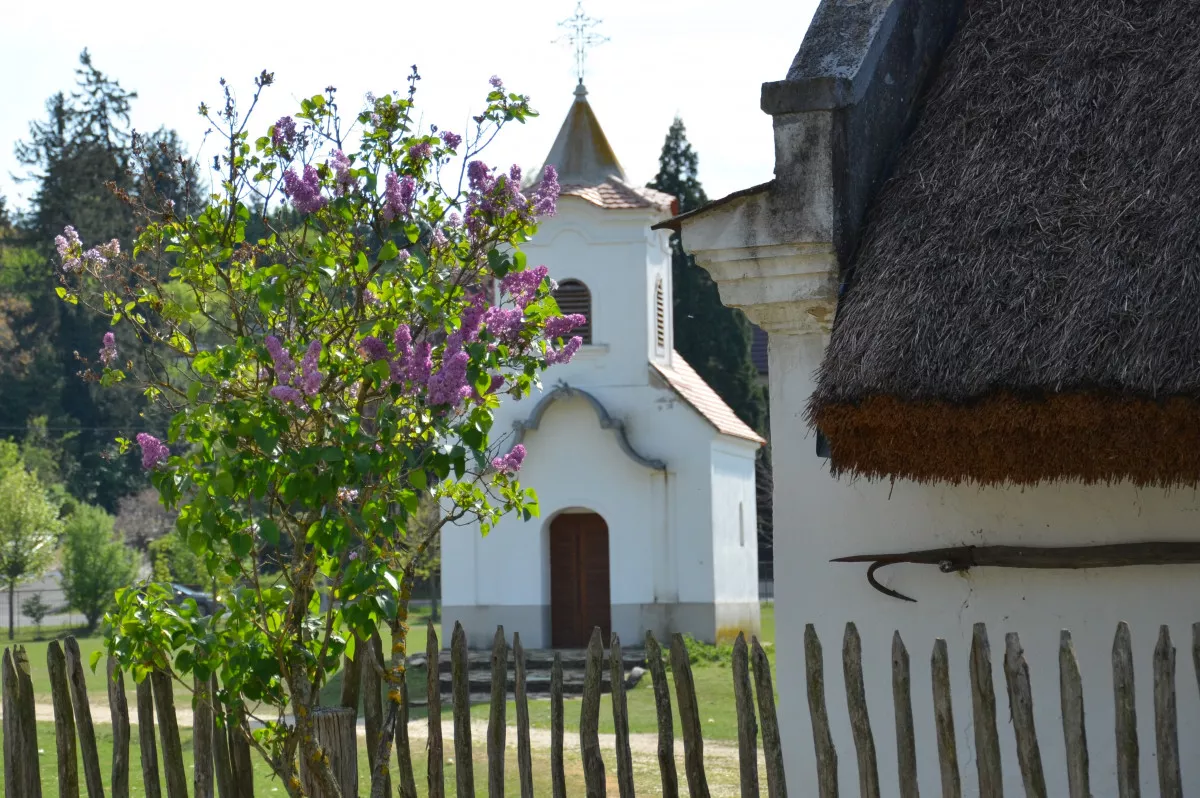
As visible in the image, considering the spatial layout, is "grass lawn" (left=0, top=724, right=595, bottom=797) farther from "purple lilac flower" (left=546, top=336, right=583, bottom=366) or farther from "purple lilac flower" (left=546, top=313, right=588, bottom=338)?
"purple lilac flower" (left=546, top=313, right=588, bottom=338)

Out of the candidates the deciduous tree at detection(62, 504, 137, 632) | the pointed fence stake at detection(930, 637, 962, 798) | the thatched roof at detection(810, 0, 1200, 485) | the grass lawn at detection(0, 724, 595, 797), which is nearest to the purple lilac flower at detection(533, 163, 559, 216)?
the thatched roof at detection(810, 0, 1200, 485)

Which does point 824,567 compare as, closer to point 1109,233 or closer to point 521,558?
point 1109,233

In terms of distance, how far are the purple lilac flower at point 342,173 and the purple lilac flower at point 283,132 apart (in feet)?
0.58

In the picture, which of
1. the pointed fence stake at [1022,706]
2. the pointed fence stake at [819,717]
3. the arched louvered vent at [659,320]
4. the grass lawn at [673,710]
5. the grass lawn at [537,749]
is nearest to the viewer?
the pointed fence stake at [1022,706]

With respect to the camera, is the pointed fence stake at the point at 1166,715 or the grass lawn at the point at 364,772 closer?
the pointed fence stake at the point at 1166,715

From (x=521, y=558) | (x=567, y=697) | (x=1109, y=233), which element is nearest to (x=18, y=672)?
(x=1109, y=233)

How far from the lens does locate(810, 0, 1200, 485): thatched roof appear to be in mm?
5555

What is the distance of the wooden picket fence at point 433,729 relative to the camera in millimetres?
5523

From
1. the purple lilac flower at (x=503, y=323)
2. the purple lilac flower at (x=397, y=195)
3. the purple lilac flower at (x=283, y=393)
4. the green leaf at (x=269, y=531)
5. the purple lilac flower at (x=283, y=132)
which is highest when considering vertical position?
the purple lilac flower at (x=283, y=132)

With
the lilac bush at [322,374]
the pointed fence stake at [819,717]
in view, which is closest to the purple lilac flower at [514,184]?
the lilac bush at [322,374]

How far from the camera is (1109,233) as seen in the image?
5957mm

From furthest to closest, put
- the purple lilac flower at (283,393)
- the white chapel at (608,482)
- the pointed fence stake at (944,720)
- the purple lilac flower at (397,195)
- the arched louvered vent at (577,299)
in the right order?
the arched louvered vent at (577,299)
the white chapel at (608,482)
the purple lilac flower at (397,195)
the pointed fence stake at (944,720)
the purple lilac flower at (283,393)

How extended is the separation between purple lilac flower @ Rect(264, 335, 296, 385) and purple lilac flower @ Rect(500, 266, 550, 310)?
88 cm

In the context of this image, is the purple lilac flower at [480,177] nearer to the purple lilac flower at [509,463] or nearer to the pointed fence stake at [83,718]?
the purple lilac flower at [509,463]
